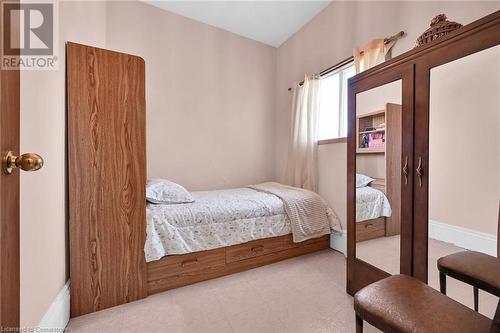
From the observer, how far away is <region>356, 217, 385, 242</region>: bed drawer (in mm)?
1557

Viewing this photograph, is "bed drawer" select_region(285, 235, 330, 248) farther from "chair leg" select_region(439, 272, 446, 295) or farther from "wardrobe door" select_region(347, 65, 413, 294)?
"chair leg" select_region(439, 272, 446, 295)

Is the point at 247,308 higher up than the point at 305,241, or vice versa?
the point at 305,241

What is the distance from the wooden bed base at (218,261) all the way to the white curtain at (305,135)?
0.80 m

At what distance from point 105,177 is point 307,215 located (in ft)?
6.11

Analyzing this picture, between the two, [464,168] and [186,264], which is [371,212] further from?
[186,264]

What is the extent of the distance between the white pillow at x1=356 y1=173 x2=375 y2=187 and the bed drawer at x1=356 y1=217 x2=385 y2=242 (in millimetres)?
253

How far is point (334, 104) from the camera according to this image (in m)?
2.79

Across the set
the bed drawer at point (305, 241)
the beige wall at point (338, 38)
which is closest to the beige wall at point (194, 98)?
the beige wall at point (338, 38)

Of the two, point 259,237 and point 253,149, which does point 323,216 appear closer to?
point 259,237

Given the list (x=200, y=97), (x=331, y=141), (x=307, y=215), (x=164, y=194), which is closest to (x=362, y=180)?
(x=307, y=215)

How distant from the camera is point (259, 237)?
2.20 meters

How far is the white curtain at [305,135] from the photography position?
285 cm

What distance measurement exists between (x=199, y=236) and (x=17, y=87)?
1.53m

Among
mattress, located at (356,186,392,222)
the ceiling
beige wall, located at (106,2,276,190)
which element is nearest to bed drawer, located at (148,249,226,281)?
mattress, located at (356,186,392,222)
